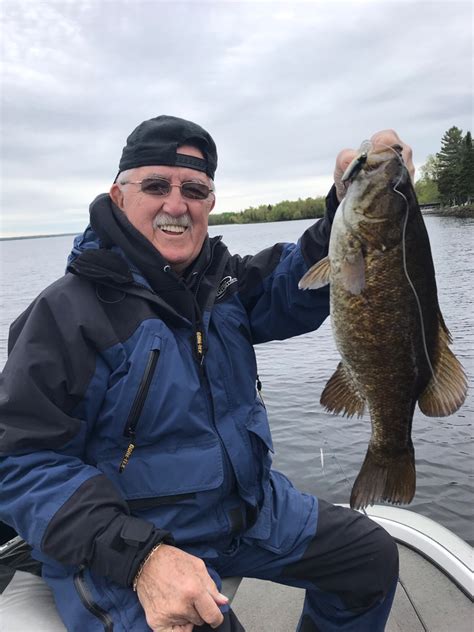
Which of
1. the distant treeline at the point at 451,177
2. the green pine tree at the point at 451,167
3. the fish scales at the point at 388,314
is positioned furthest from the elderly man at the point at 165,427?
the green pine tree at the point at 451,167

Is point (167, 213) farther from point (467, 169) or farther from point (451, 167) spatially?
point (451, 167)

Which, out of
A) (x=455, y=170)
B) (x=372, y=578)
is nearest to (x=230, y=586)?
(x=372, y=578)

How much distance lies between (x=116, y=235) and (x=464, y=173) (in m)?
56.0

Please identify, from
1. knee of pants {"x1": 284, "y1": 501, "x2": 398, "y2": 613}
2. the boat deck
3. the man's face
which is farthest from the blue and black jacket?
the boat deck

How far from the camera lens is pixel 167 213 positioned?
113 inches

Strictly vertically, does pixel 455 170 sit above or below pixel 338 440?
above

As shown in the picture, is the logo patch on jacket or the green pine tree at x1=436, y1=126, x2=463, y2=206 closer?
the logo patch on jacket

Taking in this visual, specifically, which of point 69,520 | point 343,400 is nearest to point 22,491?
point 69,520

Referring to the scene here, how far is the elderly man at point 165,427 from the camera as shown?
2092mm

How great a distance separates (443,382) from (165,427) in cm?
121

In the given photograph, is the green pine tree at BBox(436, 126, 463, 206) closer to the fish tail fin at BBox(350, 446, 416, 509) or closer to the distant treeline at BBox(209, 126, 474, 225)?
the distant treeline at BBox(209, 126, 474, 225)

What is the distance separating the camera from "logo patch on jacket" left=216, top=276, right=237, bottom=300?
2893 millimetres

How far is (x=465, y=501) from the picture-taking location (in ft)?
20.6

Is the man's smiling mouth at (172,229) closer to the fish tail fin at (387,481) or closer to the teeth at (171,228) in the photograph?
the teeth at (171,228)
